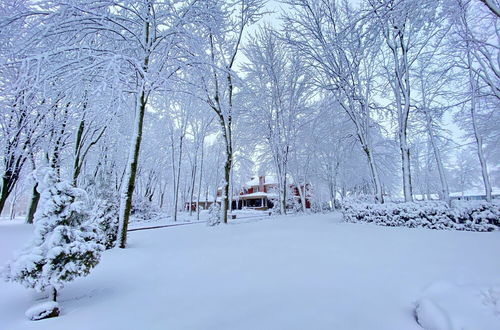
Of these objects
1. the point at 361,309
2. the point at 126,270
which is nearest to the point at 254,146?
the point at 126,270

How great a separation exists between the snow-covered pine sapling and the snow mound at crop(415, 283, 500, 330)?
3.79 meters

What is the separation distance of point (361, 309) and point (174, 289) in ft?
7.89

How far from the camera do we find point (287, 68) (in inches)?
709

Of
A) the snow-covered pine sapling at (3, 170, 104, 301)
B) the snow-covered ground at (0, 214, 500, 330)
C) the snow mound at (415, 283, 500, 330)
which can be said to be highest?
the snow-covered pine sapling at (3, 170, 104, 301)

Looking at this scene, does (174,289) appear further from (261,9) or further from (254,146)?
(254,146)

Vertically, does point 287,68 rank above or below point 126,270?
above

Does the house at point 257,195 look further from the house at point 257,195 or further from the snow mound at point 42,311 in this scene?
the snow mound at point 42,311

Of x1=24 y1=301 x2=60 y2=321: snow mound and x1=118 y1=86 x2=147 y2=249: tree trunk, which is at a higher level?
x1=118 y1=86 x2=147 y2=249: tree trunk

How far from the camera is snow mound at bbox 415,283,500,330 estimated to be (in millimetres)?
1922

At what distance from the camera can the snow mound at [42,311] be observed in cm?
231

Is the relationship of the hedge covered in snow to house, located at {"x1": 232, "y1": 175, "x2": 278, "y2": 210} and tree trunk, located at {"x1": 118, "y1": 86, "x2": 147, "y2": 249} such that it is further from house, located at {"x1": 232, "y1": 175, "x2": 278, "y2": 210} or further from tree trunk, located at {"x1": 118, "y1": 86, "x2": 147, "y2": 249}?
house, located at {"x1": 232, "y1": 175, "x2": 278, "y2": 210}

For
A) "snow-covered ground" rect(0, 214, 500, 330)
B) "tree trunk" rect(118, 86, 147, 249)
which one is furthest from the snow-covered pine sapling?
"tree trunk" rect(118, 86, 147, 249)

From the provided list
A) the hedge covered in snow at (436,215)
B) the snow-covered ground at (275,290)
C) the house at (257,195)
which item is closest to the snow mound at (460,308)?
the snow-covered ground at (275,290)

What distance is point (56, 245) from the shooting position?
8.29ft
